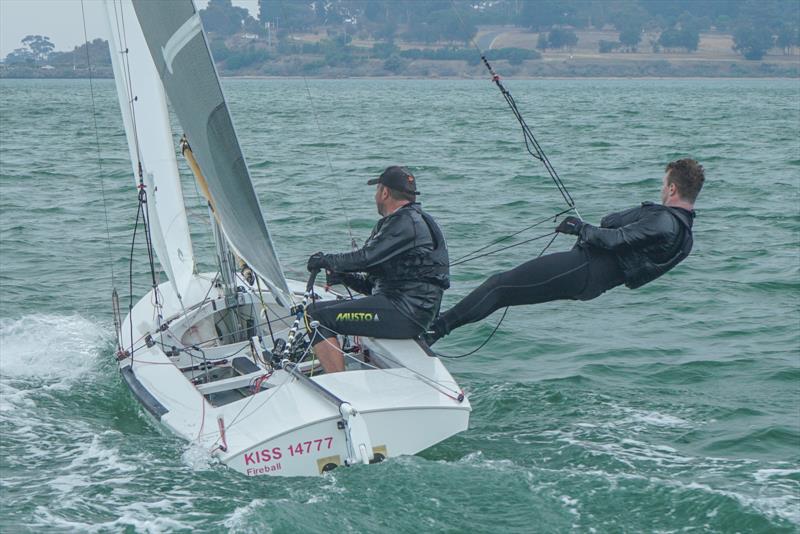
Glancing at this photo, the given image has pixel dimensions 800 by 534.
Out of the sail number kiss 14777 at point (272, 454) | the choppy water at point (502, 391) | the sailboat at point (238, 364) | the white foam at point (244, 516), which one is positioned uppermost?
the sailboat at point (238, 364)

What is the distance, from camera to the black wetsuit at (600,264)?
16.8 ft

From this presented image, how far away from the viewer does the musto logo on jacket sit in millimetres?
5250

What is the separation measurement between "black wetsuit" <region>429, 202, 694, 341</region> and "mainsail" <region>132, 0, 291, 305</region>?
1.05 meters

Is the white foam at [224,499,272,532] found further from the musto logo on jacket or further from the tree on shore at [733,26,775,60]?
the tree on shore at [733,26,775,60]

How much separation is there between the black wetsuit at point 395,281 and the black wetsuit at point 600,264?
0.96 feet

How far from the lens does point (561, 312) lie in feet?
27.3

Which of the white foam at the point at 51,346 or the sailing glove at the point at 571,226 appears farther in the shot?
the white foam at the point at 51,346

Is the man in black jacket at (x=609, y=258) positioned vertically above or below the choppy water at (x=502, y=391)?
above

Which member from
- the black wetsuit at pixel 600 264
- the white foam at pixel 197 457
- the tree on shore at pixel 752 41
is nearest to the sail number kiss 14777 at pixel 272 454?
the white foam at pixel 197 457

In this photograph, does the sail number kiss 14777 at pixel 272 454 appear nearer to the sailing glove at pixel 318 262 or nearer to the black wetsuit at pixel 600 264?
the sailing glove at pixel 318 262

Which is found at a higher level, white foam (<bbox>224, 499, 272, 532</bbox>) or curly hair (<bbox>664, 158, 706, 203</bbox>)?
curly hair (<bbox>664, 158, 706, 203</bbox>)

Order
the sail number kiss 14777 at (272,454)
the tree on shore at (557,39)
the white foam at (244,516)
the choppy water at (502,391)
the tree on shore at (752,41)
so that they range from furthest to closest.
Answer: the tree on shore at (557,39)
the tree on shore at (752,41)
the sail number kiss 14777 at (272,454)
the choppy water at (502,391)
the white foam at (244,516)

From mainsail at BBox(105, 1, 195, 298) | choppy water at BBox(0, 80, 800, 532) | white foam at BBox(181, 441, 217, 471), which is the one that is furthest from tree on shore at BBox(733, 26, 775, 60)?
white foam at BBox(181, 441, 217, 471)

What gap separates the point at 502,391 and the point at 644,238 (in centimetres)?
140
